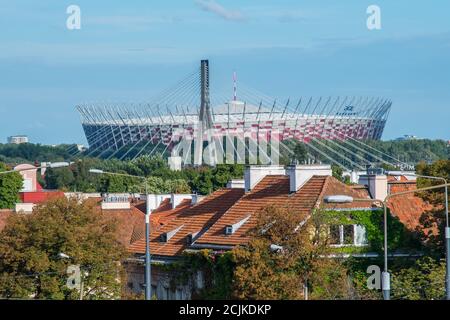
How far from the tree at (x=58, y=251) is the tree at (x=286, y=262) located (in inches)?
153

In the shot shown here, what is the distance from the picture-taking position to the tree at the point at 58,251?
104ft

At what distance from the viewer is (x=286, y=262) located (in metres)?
27.6

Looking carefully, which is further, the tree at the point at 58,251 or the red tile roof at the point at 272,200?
the red tile roof at the point at 272,200

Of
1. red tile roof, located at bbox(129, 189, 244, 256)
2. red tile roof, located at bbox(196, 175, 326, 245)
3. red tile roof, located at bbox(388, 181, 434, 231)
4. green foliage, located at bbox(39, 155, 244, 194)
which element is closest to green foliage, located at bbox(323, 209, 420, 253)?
red tile roof, located at bbox(196, 175, 326, 245)

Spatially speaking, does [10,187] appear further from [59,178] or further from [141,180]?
[59,178]

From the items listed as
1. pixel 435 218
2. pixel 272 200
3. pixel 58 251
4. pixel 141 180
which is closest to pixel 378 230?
pixel 435 218

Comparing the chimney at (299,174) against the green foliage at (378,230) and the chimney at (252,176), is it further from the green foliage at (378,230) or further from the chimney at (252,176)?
the green foliage at (378,230)

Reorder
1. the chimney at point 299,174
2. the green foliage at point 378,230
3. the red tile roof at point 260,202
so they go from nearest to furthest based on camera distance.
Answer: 1. the green foliage at point 378,230
2. the red tile roof at point 260,202
3. the chimney at point 299,174

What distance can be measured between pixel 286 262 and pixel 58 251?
8331 millimetres

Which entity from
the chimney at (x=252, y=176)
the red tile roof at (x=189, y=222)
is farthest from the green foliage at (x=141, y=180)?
the chimney at (x=252, y=176)

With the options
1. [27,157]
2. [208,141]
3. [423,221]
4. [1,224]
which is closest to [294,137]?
[208,141]

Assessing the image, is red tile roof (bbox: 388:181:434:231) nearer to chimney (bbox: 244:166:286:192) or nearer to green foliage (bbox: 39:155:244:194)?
chimney (bbox: 244:166:286:192)

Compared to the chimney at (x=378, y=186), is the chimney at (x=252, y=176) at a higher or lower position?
higher
